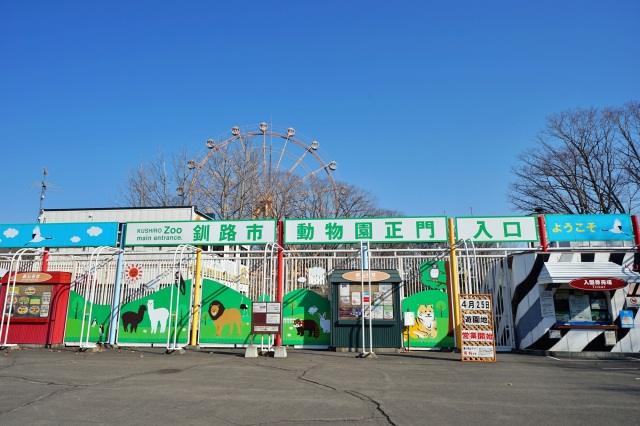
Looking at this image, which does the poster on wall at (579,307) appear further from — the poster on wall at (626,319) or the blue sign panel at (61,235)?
the blue sign panel at (61,235)

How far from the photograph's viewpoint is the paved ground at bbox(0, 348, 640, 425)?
6062 mm

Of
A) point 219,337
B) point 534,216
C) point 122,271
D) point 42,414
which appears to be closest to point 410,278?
point 534,216

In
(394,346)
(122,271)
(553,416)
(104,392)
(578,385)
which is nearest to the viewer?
(553,416)

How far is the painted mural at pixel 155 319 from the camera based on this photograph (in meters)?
16.8

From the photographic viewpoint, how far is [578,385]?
8.55 metres

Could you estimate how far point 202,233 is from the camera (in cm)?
1761

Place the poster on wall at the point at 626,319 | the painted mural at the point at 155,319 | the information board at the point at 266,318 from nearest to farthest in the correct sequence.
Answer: the information board at the point at 266,318
the poster on wall at the point at 626,319
the painted mural at the point at 155,319

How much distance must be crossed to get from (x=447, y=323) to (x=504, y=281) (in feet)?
7.95

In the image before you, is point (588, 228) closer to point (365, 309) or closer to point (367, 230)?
point (367, 230)

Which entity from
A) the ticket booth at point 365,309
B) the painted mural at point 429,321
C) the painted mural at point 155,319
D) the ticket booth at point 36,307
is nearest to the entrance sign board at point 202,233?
the painted mural at point 155,319

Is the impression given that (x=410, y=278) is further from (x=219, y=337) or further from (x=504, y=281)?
(x=219, y=337)

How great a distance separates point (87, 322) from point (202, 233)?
201 inches

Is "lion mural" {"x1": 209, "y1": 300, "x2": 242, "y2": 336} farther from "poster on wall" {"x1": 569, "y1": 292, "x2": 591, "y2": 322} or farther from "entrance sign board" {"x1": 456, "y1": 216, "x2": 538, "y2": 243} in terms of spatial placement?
"poster on wall" {"x1": 569, "y1": 292, "x2": 591, "y2": 322}

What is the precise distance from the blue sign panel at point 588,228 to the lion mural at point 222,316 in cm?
1095
